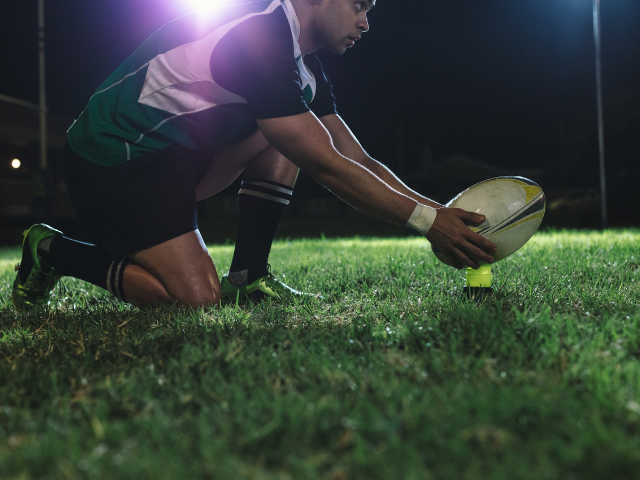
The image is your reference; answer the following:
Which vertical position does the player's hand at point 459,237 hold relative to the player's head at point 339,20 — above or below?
below

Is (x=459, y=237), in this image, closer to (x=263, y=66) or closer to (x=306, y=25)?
(x=263, y=66)

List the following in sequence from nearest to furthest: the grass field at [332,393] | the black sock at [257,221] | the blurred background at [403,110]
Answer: the grass field at [332,393] → the black sock at [257,221] → the blurred background at [403,110]

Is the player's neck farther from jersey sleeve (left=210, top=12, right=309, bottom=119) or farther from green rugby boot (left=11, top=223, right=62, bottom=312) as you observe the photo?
green rugby boot (left=11, top=223, right=62, bottom=312)

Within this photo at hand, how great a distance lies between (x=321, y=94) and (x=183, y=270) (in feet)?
4.35

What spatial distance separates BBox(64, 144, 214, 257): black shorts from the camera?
2.44 metres

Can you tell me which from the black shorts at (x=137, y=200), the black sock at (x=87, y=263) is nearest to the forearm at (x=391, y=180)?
the black shorts at (x=137, y=200)

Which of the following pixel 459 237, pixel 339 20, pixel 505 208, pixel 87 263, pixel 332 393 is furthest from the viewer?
pixel 87 263

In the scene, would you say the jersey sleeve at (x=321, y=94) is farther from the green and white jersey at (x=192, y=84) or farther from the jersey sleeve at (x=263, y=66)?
the jersey sleeve at (x=263, y=66)

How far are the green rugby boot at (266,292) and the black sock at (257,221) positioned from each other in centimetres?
11

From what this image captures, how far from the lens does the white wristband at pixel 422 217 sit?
79.7 inches

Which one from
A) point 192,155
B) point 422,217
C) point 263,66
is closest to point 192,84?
point 192,155

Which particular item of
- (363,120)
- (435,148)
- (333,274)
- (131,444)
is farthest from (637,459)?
(435,148)

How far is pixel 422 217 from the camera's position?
203 centimetres

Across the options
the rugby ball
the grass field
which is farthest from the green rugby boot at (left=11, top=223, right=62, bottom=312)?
the rugby ball
